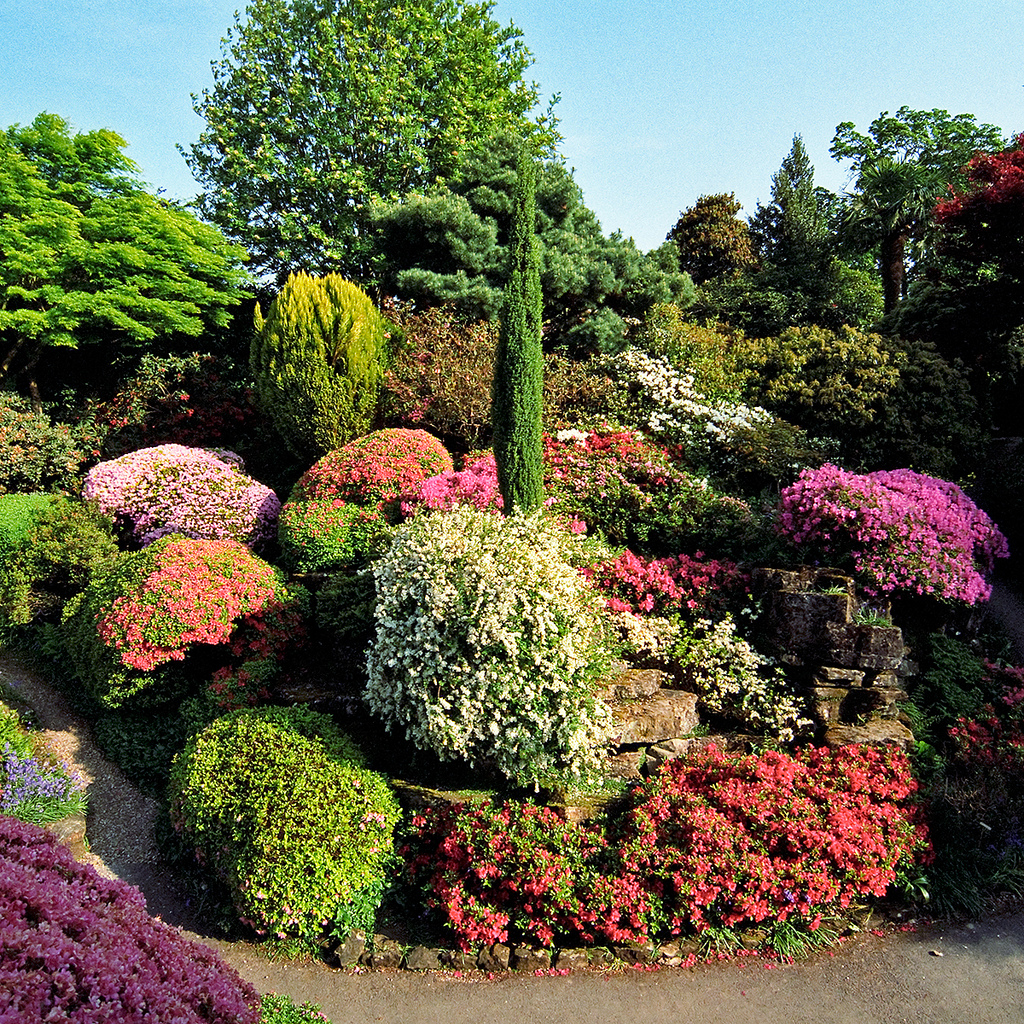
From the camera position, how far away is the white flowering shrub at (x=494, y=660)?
5426 mm

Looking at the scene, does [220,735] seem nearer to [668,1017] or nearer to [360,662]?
[360,662]

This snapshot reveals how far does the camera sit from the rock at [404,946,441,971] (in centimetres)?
479

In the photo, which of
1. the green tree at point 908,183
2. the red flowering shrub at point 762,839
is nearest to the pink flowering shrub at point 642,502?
the red flowering shrub at point 762,839

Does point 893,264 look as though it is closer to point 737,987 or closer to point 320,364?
point 320,364

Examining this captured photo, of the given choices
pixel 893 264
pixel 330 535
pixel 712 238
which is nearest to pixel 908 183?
pixel 893 264

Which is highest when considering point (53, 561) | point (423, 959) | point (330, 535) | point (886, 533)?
point (886, 533)

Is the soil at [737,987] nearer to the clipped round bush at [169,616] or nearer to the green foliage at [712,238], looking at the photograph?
the clipped round bush at [169,616]

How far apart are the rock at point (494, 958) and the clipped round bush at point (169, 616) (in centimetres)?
355

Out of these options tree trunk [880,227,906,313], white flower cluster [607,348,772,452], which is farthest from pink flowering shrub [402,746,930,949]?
tree trunk [880,227,906,313]

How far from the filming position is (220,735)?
5.81 m

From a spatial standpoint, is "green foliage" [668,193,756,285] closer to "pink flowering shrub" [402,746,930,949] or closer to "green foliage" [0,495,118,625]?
"green foliage" [0,495,118,625]

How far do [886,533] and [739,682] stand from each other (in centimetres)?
220

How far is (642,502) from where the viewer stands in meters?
8.38

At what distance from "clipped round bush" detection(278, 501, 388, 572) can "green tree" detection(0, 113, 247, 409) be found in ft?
23.1
